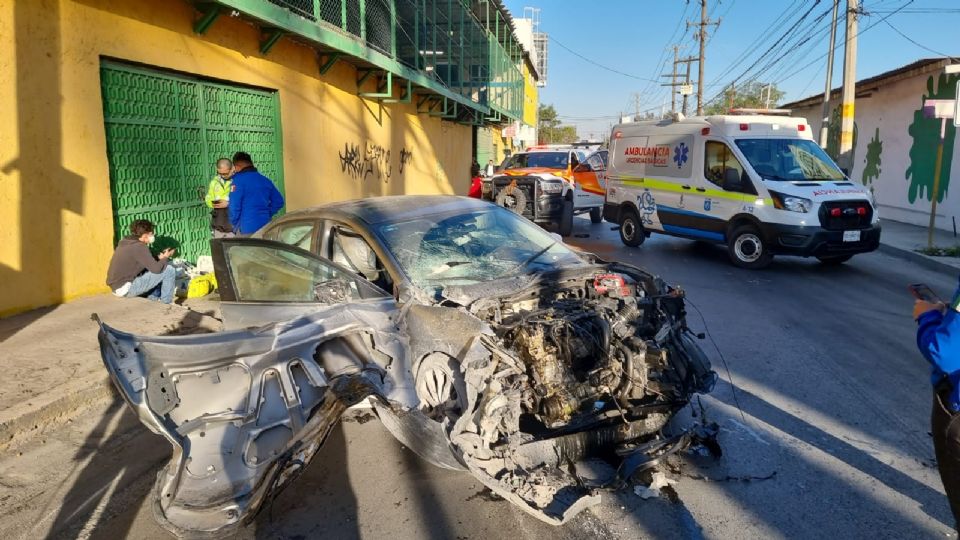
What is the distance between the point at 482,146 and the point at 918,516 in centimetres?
2882

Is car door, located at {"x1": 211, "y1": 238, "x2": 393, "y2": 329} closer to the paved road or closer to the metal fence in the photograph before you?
the paved road

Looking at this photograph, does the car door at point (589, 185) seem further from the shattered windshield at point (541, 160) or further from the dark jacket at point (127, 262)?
the dark jacket at point (127, 262)

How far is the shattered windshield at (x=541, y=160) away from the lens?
1639 cm

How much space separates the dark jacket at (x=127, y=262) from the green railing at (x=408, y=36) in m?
3.24

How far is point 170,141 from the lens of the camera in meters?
7.78

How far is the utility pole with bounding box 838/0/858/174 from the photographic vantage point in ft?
46.1

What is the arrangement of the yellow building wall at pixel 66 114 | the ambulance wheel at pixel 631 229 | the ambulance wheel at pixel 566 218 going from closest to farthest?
the yellow building wall at pixel 66 114 → the ambulance wheel at pixel 631 229 → the ambulance wheel at pixel 566 218

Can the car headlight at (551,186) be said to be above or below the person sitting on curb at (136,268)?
above

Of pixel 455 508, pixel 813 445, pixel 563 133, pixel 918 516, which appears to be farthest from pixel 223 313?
pixel 563 133

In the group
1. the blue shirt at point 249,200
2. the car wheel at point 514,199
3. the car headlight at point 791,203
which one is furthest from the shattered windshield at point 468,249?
the car wheel at point 514,199

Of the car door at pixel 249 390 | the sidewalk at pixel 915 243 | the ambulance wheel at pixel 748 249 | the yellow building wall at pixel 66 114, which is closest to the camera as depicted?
the car door at pixel 249 390

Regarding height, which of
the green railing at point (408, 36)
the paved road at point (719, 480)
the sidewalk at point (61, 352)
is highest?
the green railing at point (408, 36)

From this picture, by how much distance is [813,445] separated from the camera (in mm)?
3740

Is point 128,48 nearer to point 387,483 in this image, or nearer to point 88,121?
point 88,121
